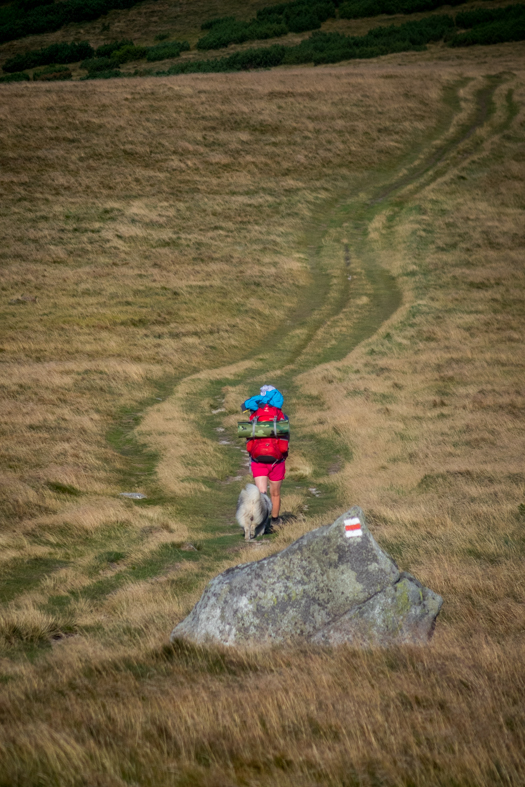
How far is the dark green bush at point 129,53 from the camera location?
109 meters

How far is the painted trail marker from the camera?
22.0 feet

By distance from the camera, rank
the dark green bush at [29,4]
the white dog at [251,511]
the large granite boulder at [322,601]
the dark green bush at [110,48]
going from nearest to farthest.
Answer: the large granite boulder at [322,601], the white dog at [251,511], the dark green bush at [110,48], the dark green bush at [29,4]

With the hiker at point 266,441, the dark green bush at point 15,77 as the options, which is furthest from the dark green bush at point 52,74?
the hiker at point 266,441

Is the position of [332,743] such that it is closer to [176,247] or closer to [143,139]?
[176,247]

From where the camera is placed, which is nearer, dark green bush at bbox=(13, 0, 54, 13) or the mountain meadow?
the mountain meadow

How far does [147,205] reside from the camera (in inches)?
1877

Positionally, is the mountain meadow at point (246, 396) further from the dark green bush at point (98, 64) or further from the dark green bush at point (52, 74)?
the dark green bush at point (98, 64)

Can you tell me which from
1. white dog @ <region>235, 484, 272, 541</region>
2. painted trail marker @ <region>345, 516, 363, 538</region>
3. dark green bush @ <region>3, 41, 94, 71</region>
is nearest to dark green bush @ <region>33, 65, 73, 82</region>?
dark green bush @ <region>3, 41, 94, 71</region>

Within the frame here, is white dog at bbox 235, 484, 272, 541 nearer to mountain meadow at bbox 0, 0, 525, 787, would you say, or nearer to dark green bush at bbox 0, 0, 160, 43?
mountain meadow at bbox 0, 0, 525, 787

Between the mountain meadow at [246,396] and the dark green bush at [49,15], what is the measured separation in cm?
7504

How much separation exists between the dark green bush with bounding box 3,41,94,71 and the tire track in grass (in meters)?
79.8

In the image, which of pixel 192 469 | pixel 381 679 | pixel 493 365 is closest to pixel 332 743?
pixel 381 679

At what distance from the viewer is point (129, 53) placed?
110812mm

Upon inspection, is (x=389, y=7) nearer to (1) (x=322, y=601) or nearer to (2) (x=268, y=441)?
(2) (x=268, y=441)
